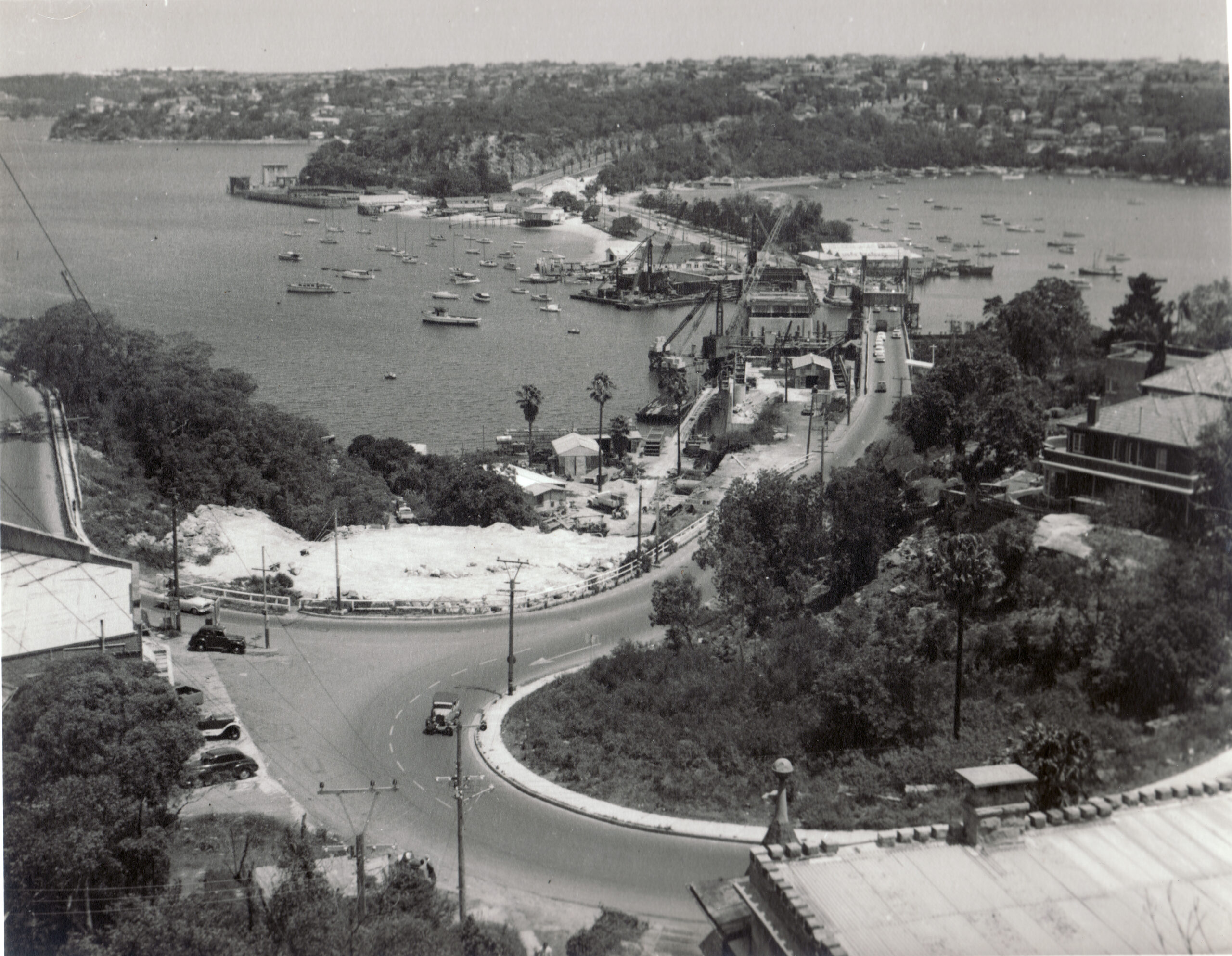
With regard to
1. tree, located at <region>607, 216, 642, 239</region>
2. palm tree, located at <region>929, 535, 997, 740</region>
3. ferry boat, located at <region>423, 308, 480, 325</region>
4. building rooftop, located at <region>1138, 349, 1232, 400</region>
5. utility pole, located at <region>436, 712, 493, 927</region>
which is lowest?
ferry boat, located at <region>423, 308, 480, 325</region>

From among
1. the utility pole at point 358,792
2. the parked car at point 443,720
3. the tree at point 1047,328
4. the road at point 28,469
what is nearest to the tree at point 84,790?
the utility pole at point 358,792

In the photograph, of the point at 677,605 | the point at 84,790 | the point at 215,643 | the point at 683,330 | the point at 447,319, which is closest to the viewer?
the point at 84,790

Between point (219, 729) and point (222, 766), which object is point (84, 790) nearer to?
point (222, 766)

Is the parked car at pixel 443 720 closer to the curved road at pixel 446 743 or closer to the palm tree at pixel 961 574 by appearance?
the curved road at pixel 446 743

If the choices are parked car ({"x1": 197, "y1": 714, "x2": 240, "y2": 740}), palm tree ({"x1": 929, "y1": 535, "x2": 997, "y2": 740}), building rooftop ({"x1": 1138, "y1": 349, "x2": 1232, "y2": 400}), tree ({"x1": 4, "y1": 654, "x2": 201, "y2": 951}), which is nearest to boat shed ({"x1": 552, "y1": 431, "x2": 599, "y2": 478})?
building rooftop ({"x1": 1138, "y1": 349, "x2": 1232, "y2": 400})

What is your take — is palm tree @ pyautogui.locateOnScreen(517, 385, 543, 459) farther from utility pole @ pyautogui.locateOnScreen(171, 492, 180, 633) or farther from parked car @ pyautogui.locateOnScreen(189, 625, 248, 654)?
parked car @ pyautogui.locateOnScreen(189, 625, 248, 654)

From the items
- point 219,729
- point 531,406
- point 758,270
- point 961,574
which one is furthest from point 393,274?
point 961,574

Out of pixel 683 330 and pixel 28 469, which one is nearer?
pixel 28 469
